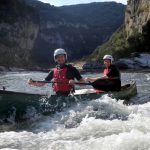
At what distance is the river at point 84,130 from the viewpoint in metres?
9.02

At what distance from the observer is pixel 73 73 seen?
539 inches

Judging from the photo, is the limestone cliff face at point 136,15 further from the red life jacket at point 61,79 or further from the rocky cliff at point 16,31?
the red life jacket at point 61,79

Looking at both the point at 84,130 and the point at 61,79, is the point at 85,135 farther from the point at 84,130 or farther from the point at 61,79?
the point at 61,79

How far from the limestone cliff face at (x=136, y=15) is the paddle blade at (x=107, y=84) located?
253 feet

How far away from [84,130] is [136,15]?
9904cm

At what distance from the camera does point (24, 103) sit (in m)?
12.5

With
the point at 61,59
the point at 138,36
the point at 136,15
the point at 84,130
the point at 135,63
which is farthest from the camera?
the point at 136,15

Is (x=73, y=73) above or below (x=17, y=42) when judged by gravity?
below

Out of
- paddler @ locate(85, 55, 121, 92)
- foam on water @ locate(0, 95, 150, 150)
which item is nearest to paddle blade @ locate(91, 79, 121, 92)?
paddler @ locate(85, 55, 121, 92)

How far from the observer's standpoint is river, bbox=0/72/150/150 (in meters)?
9.02

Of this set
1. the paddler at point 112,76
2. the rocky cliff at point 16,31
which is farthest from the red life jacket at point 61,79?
the rocky cliff at point 16,31

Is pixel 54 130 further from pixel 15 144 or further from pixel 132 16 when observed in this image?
pixel 132 16

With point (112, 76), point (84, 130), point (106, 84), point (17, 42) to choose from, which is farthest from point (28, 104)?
point (17, 42)

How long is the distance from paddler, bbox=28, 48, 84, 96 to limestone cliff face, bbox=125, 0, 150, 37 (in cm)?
7974
